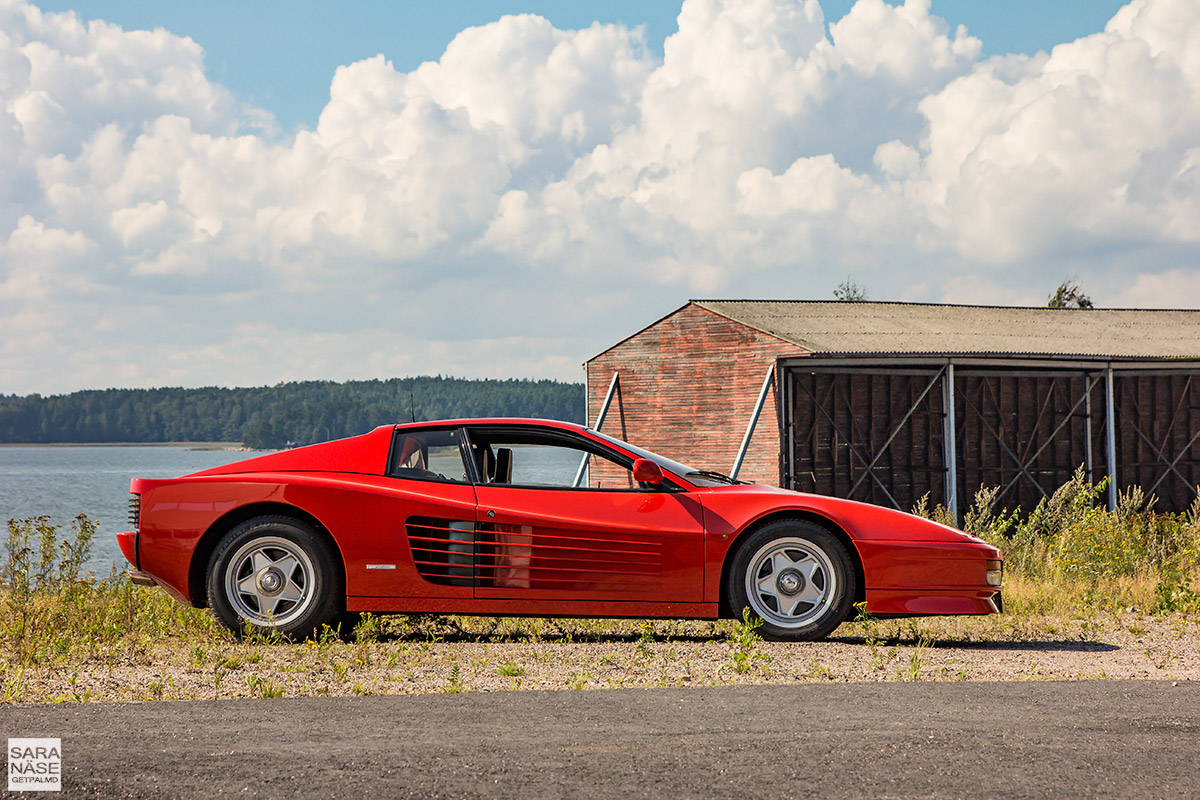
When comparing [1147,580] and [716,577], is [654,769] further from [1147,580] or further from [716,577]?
[1147,580]

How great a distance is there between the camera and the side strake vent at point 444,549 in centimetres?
659

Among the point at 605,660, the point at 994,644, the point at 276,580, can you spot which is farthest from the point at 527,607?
the point at 994,644

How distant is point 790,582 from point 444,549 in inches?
88.1

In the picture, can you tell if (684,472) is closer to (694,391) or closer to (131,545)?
(131,545)

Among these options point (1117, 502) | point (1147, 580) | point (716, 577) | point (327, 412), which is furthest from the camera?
point (327, 412)

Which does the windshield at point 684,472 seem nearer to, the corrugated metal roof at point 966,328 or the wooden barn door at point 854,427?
the corrugated metal roof at point 966,328

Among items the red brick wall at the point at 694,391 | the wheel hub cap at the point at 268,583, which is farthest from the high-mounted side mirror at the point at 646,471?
the red brick wall at the point at 694,391

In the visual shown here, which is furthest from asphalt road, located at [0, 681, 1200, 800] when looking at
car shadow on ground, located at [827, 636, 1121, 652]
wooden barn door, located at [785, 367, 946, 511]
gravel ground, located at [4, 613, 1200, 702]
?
wooden barn door, located at [785, 367, 946, 511]

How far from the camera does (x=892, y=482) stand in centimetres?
2259

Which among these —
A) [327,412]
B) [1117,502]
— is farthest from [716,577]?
[327,412]

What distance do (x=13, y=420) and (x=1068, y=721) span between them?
16657 centimetres

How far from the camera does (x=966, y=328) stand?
82.9 ft

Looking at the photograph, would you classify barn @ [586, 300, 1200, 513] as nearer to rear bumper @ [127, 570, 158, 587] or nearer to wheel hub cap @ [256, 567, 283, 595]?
wheel hub cap @ [256, 567, 283, 595]

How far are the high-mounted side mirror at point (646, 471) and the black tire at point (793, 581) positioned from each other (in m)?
0.71
